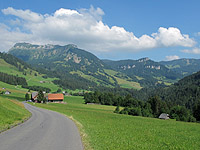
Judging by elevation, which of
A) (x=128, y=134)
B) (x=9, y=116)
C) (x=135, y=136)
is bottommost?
(x=128, y=134)

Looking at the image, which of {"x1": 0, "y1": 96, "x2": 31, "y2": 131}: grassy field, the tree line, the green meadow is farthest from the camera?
the tree line

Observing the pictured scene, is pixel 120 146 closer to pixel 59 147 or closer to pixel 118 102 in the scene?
pixel 59 147

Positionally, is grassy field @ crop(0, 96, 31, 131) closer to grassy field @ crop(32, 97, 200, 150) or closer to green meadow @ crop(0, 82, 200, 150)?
green meadow @ crop(0, 82, 200, 150)

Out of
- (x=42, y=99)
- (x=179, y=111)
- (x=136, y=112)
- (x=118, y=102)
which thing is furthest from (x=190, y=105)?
(x=42, y=99)

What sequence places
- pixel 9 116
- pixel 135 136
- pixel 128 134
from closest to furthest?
pixel 135 136, pixel 128 134, pixel 9 116

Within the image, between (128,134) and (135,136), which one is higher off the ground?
(135,136)

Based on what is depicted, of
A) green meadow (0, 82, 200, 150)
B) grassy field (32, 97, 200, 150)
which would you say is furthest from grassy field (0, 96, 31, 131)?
grassy field (32, 97, 200, 150)

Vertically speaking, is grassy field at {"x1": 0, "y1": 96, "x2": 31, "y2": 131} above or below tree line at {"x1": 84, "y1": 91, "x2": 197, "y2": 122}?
above

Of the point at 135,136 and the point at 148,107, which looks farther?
the point at 148,107

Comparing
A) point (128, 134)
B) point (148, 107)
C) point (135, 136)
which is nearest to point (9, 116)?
point (128, 134)

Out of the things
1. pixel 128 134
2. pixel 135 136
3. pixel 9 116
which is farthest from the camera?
pixel 9 116

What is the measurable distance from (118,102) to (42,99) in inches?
2226

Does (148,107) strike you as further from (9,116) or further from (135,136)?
(135,136)

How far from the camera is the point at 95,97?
504 ft
